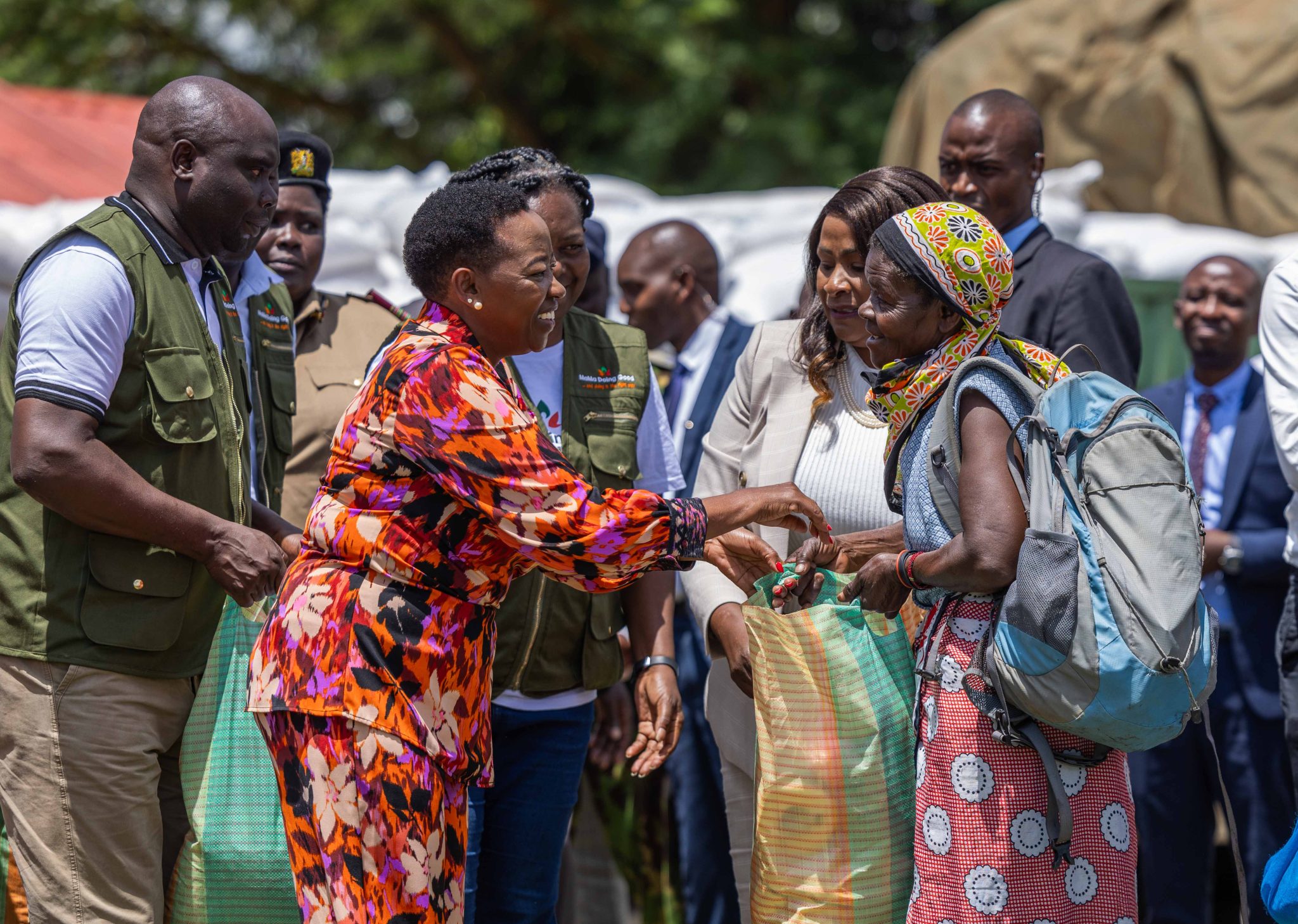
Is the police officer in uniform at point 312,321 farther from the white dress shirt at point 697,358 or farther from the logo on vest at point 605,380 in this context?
the white dress shirt at point 697,358

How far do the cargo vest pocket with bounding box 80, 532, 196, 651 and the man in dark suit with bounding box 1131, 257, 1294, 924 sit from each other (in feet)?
10.5

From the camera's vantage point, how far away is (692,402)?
17.4ft

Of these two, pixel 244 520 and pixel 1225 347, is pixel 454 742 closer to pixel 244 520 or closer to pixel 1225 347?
pixel 244 520

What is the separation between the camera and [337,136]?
16.0m

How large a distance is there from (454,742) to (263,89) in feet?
44.9

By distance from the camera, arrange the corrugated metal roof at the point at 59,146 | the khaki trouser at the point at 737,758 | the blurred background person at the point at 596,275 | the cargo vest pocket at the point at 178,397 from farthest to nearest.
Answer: the corrugated metal roof at the point at 59,146 → the blurred background person at the point at 596,275 → the khaki trouser at the point at 737,758 → the cargo vest pocket at the point at 178,397

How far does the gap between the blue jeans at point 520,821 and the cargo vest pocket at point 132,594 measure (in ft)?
2.60

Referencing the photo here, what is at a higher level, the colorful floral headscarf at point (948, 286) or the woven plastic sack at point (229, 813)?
the colorful floral headscarf at point (948, 286)

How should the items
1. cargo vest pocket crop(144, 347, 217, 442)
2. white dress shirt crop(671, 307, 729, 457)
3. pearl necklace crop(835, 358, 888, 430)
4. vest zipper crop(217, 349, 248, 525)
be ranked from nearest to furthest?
cargo vest pocket crop(144, 347, 217, 442) < vest zipper crop(217, 349, 248, 525) < pearl necklace crop(835, 358, 888, 430) < white dress shirt crop(671, 307, 729, 457)

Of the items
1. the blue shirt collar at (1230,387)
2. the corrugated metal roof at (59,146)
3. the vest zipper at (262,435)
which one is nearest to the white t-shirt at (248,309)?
the vest zipper at (262,435)

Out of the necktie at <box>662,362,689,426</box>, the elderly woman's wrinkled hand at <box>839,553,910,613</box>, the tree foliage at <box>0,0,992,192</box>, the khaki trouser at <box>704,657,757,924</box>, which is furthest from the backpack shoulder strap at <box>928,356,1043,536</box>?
the tree foliage at <box>0,0,992,192</box>

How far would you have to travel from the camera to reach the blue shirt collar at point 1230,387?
498 centimetres

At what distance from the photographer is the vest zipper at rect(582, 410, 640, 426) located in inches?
134

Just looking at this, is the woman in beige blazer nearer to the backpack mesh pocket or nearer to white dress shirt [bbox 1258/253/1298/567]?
the backpack mesh pocket
